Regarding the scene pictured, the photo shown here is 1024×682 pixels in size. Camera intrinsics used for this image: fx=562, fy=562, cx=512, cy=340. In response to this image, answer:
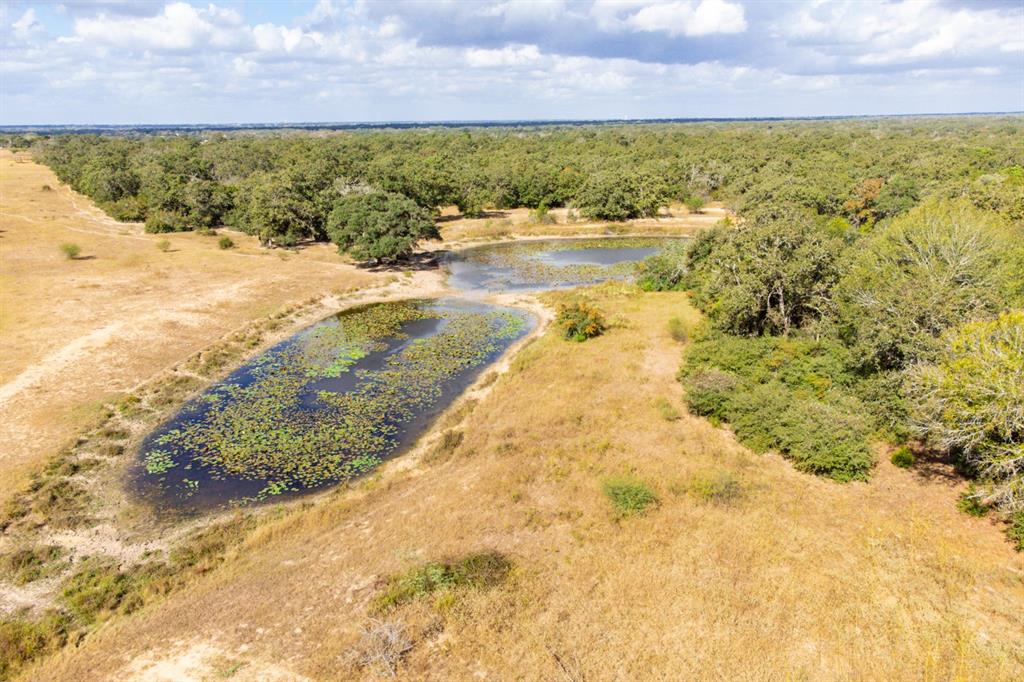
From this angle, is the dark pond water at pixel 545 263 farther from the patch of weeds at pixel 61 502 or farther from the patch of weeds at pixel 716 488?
the patch of weeds at pixel 61 502

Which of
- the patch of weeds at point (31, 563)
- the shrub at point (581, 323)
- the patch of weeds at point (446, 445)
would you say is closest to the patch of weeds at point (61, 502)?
the patch of weeds at point (31, 563)

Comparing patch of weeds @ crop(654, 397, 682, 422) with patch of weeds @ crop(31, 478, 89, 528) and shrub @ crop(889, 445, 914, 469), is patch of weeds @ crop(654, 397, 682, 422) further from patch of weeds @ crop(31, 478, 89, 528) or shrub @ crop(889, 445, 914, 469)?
patch of weeds @ crop(31, 478, 89, 528)

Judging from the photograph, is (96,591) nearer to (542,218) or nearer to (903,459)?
(903,459)

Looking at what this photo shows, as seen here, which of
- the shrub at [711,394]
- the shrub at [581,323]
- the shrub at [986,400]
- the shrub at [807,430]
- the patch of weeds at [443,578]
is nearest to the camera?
the patch of weeds at [443,578]

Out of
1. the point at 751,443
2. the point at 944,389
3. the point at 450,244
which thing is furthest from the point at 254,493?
the point at 450,244

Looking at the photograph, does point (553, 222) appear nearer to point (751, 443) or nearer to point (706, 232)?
point (706, 232)

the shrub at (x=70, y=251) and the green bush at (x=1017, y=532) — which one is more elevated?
the shrub at (x=70, y=251)

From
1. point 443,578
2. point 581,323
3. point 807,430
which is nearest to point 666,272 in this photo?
point 581,323
